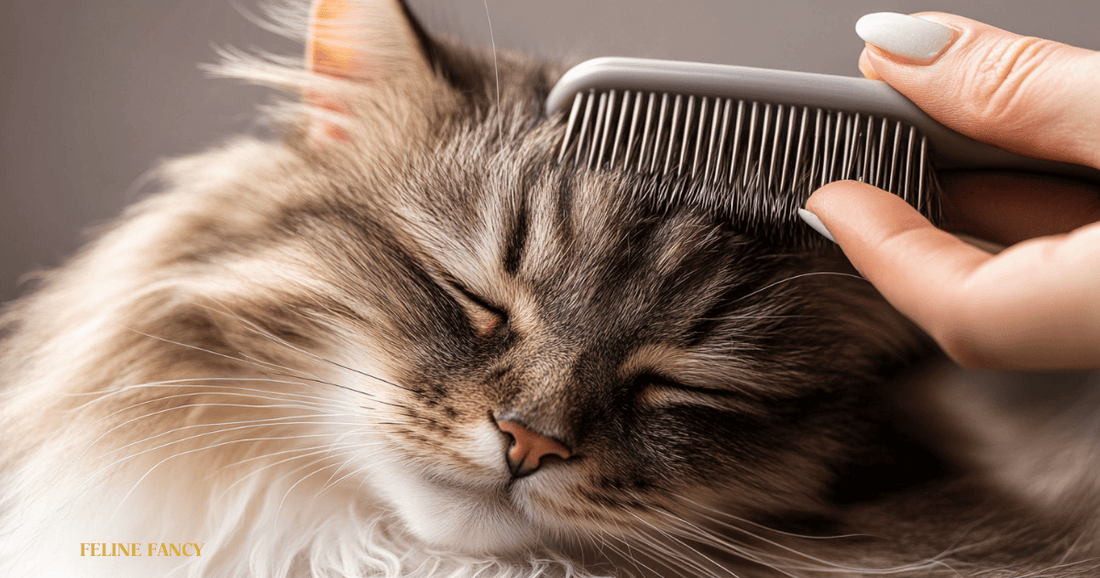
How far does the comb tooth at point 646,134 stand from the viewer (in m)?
0.70

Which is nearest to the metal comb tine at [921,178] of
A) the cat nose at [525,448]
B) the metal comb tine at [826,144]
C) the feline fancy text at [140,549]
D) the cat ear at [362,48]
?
the metal comb tine at [826,144]

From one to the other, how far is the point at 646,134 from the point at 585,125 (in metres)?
0.07

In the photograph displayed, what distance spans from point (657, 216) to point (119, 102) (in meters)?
Answer: 0.98

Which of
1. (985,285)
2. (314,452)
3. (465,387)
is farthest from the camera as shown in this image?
(314,452)

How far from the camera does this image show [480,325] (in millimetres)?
714

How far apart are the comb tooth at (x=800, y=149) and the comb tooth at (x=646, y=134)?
0.17m

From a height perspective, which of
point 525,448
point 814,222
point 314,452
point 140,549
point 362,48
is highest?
point 362,48

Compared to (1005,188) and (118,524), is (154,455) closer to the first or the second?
(118,524)

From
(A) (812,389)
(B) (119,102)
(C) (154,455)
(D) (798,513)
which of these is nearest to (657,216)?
(A) (812,389)

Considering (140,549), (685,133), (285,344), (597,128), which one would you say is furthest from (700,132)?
(140,549)

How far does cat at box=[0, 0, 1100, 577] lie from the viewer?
2.27ft

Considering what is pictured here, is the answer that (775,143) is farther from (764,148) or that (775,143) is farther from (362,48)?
(362,48)

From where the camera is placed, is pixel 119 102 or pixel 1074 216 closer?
pixel 1074 216

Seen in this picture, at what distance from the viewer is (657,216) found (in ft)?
2.34
